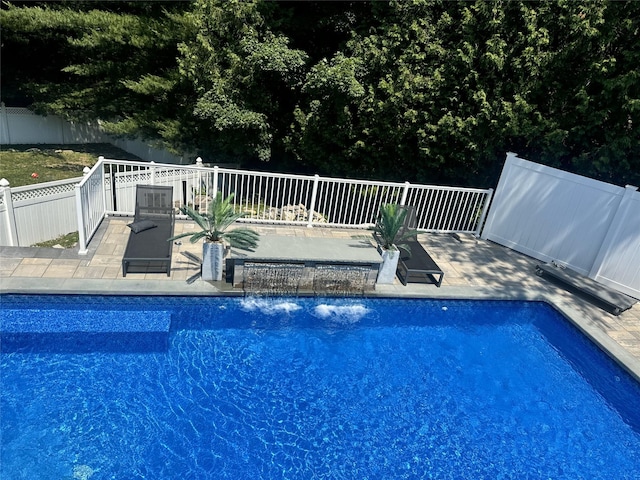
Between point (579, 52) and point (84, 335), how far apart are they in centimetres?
1080

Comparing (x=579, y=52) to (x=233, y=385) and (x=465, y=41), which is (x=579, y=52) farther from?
(x=233, y=385)

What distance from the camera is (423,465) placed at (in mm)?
5066

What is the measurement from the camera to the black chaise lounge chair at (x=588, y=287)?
26.1 feet

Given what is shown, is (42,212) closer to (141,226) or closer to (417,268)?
(141,226)

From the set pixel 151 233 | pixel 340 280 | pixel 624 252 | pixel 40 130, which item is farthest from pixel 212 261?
pixel 40 130

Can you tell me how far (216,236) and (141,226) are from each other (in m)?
1.74

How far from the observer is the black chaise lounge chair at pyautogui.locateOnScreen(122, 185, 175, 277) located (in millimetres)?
7363

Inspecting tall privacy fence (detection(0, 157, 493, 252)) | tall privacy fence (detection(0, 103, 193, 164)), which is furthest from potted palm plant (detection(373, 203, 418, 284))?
tall privacy fence (detection(0, 103, 193, 164))

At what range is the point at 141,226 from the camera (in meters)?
8.20

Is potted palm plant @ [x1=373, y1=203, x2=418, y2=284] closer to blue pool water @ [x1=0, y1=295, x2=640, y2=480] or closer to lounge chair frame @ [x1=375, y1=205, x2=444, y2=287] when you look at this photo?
lounge chair frame @ [x1=375, y1=205, x2=444, y2=287]

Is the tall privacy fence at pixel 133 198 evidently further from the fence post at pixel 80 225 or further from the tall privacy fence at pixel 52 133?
the tall privacy fence at pixel 52 133

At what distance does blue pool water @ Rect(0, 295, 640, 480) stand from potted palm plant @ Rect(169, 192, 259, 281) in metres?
0.58

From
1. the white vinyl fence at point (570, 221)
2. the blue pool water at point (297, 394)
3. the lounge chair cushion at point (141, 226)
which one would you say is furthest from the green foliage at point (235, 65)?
the blue pool water at point (297, 394)

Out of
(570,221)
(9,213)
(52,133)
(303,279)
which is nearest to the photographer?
(303,279)
